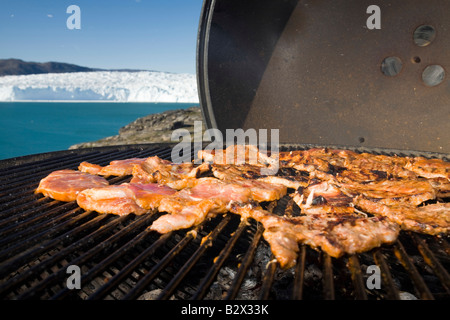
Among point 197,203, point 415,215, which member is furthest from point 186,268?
point 415,215

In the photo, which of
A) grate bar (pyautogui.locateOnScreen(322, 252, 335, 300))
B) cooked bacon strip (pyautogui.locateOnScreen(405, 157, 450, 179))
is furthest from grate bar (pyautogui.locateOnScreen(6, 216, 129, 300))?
cooked bacon strip (pyautogui.locateOnScreen(405, 157, 450, 179))

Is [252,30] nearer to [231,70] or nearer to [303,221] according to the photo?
[231,70]

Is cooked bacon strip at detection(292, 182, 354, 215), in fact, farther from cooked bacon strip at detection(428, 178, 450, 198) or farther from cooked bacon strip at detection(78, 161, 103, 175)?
cooked bacon strip at detection(78, 161, 103, 175)

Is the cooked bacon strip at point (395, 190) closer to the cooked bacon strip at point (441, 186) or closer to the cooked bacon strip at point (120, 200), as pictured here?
the cooked bacon strip at point (441, 186)

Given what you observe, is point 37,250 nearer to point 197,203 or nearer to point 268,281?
point 197,203

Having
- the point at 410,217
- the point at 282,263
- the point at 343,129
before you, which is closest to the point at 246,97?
the point at 343,129

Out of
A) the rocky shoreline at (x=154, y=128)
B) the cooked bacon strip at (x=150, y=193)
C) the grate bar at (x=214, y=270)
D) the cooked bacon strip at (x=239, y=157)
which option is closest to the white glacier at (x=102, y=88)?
the rocky shoreline at (x=154, y=128)

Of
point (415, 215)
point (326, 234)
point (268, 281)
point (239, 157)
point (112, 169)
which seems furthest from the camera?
point (239, 157)
